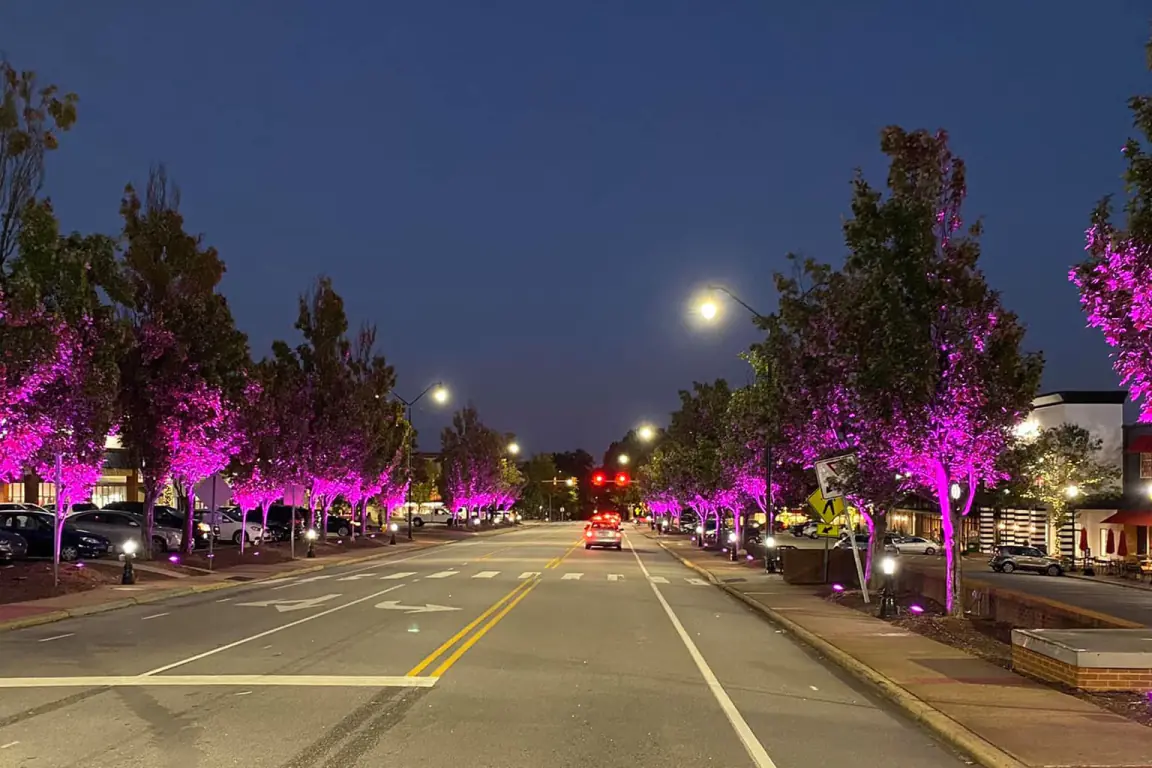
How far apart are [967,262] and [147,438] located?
2375 cm

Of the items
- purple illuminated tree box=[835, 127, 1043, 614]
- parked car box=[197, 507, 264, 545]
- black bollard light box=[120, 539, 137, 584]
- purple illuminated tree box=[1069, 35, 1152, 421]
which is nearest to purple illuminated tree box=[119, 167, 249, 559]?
black bollard light box=[120, 539, 137, 584]

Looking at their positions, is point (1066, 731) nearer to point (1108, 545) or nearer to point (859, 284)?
point (859, 284)

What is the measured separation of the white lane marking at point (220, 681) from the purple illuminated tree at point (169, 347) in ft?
60.8

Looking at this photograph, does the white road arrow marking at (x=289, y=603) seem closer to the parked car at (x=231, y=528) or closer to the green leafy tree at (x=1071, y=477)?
the parked car at (x=231, y=528)

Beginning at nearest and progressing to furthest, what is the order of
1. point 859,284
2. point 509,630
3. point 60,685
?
point 60,685 < point 509,630 < point 859,284

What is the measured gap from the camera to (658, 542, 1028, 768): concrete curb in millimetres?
8273

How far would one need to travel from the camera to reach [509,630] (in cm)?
1673

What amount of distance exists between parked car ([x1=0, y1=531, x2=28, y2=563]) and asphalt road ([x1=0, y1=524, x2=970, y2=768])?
450 inches

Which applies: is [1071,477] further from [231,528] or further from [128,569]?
[128,569]

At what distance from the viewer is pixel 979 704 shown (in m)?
10.3

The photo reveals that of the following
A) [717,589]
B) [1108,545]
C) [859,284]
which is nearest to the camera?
[859,284]

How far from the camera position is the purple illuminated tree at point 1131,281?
9.02 meters

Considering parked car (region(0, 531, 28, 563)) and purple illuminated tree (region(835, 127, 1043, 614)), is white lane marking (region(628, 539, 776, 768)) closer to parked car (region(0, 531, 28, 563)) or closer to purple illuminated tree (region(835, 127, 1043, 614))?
purple illuminated tree (region(835, 127, 1043, 614))

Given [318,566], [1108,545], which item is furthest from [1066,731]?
[1108,545]
